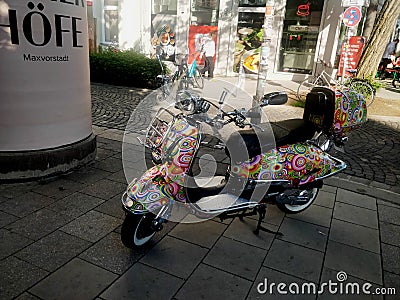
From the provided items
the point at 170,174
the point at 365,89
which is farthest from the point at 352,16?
the point at 170,174

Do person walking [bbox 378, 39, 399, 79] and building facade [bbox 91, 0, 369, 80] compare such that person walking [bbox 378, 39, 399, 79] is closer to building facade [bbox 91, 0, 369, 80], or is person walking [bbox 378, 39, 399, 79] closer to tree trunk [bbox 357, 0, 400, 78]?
building facade [bbox 91, 0, 369, 80]

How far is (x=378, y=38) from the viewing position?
970 cm

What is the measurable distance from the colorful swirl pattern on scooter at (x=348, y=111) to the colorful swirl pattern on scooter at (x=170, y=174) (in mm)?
1576

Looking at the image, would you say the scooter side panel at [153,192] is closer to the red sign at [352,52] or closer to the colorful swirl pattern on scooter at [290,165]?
the colorful swirl pattern on scooter at [290,165]

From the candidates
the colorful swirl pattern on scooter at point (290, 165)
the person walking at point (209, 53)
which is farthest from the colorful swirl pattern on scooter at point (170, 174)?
the person walking at point (209, 53)

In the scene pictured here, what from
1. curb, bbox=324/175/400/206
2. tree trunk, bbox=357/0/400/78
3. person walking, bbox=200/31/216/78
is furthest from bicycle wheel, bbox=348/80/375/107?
person walking, bbox=200/31/216/78

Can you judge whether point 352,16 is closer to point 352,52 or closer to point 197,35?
point 352,52

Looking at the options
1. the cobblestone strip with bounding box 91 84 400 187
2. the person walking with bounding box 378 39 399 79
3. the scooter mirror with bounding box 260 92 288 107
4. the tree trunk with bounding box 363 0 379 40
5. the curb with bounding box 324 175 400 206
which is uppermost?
the tree trunk with bounding box 363 0 379 40

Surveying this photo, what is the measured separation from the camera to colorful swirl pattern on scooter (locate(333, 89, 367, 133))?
11.5ft

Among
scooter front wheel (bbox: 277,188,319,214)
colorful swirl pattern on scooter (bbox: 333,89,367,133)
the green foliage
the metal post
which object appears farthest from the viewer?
the green foliage

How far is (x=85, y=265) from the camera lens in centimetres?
283

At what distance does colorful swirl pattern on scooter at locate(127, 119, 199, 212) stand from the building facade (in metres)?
11.0

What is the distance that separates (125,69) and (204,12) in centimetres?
524

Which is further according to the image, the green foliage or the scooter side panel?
the green foliage
